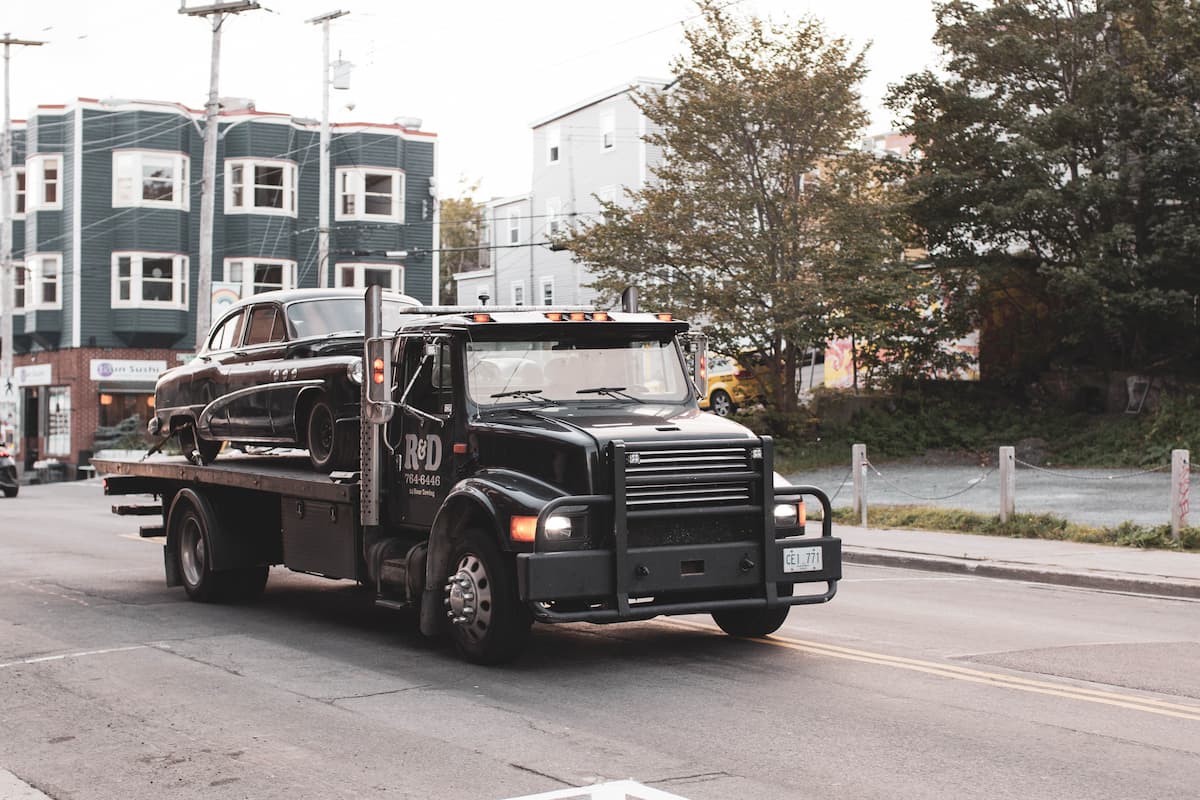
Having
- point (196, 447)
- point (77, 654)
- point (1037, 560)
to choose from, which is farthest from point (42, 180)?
point (77, 654)

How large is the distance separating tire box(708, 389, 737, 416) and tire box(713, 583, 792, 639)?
87.2 ft

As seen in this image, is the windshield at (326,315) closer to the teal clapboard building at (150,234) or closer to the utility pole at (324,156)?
the utility pole at (324,156)

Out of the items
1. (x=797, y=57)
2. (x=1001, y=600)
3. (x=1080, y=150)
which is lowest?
(x=1001, y=600)

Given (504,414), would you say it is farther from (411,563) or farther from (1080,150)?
(1080,150)

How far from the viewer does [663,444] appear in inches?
353

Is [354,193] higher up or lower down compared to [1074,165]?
higher up


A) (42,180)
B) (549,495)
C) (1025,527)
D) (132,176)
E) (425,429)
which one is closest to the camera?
(549,495)

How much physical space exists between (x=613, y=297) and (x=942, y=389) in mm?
8366

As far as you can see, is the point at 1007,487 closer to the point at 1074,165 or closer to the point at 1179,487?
the point at 1179,487

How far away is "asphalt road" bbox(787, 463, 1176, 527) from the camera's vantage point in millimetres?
21078

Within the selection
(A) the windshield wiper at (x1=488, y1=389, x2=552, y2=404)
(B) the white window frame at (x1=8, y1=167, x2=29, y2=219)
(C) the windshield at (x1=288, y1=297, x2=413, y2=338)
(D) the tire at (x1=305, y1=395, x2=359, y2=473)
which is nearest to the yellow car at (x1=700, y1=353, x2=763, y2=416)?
(C) the windshield at (x1=288, y1=297, x2=413, y2=338)

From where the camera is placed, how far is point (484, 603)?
361 inches

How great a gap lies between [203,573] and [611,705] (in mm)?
6038

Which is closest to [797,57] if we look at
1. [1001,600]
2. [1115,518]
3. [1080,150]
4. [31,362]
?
[1080,150]
